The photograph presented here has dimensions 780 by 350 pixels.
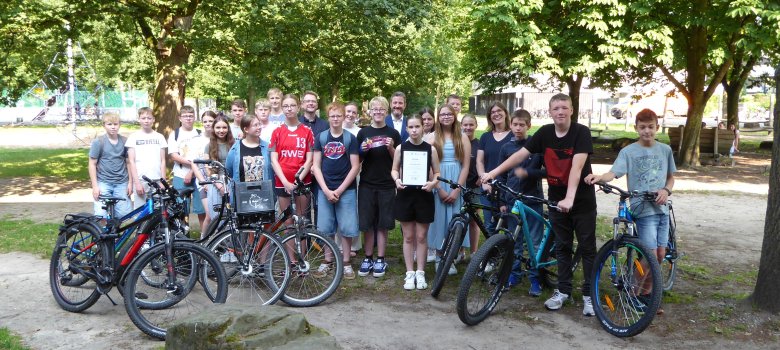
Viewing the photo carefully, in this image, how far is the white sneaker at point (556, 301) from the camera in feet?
18.6

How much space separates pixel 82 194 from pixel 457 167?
9519mm

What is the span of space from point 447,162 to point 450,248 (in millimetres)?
1135

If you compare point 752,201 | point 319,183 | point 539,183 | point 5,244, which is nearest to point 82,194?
point 5,244

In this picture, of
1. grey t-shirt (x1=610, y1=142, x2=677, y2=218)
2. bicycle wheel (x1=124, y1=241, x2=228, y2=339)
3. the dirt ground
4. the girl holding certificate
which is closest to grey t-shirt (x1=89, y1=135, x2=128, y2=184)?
the dirt ground

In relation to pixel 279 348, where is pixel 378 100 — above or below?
above

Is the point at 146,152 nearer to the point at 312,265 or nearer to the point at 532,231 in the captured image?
the point at 312,265

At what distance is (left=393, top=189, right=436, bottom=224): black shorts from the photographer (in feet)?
20.6

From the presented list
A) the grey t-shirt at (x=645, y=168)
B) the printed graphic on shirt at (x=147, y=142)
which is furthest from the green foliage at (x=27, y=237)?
the grey t-shirt at (x=645, y=168)

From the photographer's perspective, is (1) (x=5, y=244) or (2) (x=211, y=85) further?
(2) (x=211, y=85)

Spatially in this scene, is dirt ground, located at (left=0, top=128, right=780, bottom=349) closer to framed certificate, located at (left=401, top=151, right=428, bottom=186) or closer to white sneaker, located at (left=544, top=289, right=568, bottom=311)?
white sneaker, located at (left=544, top=289, right=568, bottom=311)

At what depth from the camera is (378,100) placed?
6.52 meters

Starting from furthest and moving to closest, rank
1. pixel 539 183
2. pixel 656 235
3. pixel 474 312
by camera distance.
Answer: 1. pixel 539 183
2. pixel 656 235
3. pixel 474 312

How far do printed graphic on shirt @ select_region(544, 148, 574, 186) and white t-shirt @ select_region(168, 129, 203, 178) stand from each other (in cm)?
379

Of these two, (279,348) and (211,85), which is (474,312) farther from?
(211,85)
